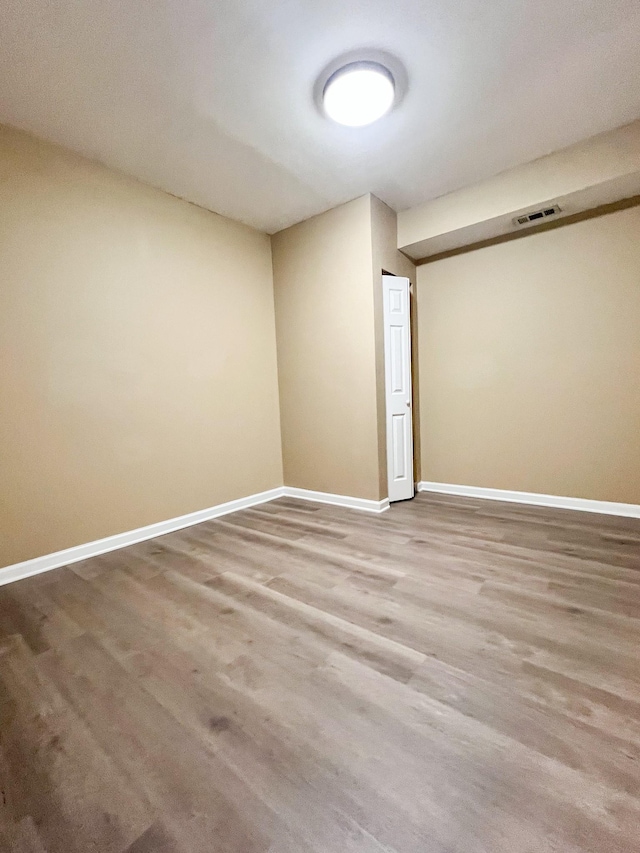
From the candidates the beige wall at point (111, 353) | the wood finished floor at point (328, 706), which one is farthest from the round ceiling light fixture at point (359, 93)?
the wood finished floor at point (328, 706)

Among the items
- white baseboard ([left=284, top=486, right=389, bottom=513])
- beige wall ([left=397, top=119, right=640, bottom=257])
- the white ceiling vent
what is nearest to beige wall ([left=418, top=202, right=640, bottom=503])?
the white ceiling vent

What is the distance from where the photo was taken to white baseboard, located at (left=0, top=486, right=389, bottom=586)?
2387 mm

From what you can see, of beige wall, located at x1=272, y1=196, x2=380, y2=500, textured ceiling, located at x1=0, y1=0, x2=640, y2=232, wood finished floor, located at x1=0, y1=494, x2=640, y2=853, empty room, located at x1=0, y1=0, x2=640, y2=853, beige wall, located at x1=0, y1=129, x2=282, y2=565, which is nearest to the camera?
wood finished floor, located at x1=0, y1=494, x2=640, y2=853

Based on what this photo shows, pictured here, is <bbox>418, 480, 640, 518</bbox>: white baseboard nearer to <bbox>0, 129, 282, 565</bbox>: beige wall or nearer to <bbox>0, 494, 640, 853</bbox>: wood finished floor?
<bbox>0, 494, 640, 853</bbox>: wood finished floor

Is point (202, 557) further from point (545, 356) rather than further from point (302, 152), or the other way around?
point (545, 356)

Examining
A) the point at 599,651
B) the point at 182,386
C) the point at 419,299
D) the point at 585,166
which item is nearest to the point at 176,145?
the point at 182,386

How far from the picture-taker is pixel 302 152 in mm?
2691

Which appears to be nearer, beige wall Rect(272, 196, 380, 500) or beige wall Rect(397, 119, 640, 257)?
beige wall Rect(397, 119, 640, 257)

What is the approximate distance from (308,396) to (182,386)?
1.27 m

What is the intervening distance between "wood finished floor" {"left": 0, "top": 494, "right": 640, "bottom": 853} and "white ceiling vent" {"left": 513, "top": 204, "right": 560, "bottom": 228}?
2.65 metres

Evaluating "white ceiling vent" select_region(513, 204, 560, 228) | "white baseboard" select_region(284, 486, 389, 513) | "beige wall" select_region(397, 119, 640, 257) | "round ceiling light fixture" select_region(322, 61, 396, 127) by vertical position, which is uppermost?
"round ceiling light fixture" select_region(322, 61, 396, 127)

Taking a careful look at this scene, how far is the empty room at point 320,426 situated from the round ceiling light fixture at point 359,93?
0.02 metres

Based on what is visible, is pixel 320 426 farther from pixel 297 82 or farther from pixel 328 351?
pixel 297 82

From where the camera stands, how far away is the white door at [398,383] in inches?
138
